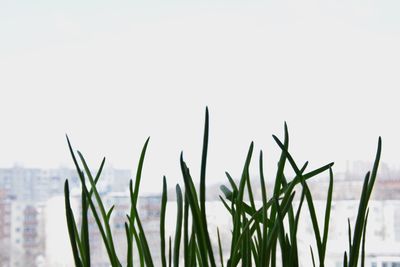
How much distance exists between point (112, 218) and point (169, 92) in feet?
0.89

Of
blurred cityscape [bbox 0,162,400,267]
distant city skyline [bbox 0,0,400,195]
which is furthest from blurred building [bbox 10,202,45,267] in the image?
distant city skyline [bbox 0,0,400,195]

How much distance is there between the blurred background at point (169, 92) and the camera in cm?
131

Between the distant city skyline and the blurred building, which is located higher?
the distant city skyline

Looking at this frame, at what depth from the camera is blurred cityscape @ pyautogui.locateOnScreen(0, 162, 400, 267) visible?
52.4 inches

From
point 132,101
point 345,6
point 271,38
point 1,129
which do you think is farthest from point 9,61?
point 345,6

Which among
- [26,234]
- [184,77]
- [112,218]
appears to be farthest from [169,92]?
[26,234]

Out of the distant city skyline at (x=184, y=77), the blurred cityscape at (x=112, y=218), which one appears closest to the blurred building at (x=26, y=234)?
the blurred cityscape at (x=112, y=218)

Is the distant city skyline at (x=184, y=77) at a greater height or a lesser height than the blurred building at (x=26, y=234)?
greater

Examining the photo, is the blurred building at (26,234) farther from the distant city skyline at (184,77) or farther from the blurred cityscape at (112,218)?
the distant city skyline at (184,77)

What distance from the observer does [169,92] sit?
1326mm

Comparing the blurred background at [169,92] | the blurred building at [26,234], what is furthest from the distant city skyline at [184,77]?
the blurred building at [26,234]

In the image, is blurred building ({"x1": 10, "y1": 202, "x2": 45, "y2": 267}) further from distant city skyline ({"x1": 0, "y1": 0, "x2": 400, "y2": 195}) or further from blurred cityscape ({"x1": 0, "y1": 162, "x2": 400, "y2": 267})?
distant city skyline ({"x1": 0, "y1": 0, "x2": 400, "y2": 195})

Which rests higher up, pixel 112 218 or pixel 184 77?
pixel 184 77

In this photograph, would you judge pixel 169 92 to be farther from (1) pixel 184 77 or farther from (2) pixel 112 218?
(2) pixel 112 218
